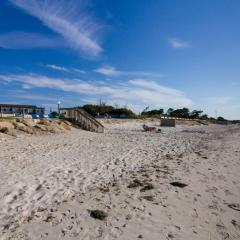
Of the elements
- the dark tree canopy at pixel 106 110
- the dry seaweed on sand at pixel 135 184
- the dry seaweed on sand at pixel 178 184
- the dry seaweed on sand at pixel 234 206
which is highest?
the dark tree canopy at pixel 106 110

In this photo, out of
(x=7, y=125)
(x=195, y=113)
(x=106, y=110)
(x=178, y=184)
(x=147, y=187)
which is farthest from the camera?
(x=195, y=113)

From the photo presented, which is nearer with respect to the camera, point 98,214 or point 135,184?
point 98,214

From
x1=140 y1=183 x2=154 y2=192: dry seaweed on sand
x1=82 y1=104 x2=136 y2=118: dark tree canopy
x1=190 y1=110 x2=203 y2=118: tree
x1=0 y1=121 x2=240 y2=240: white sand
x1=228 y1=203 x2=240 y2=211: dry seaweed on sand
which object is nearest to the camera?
x1=0 y1=121 x2=240 y2=240: white sand

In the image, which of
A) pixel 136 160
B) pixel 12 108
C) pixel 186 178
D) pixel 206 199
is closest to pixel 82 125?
pixel 136 160

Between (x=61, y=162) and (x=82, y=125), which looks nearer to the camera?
(x=61, y=162)

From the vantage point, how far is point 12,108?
53.7 metres

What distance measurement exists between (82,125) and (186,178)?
20.9 meters

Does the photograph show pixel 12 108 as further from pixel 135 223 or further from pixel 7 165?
pixel 135 223

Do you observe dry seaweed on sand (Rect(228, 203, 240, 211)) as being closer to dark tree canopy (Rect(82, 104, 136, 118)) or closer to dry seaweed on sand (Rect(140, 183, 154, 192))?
dry seaweed on sand (Rect(140, 183, 154, 192))

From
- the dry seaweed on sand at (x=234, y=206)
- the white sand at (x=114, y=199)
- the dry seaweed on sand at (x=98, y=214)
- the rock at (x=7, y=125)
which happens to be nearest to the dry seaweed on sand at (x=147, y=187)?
the white sand at (x=114, y=199)

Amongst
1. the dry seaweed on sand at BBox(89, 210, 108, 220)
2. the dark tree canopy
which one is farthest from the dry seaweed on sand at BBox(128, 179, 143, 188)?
the dark tree canopy

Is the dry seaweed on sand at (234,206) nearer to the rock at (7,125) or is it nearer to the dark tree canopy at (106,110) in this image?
the rock at (7,125)

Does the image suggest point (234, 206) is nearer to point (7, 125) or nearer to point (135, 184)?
point (135, 184)

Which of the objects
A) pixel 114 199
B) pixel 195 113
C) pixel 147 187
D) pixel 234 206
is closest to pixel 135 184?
pixel 147 187
